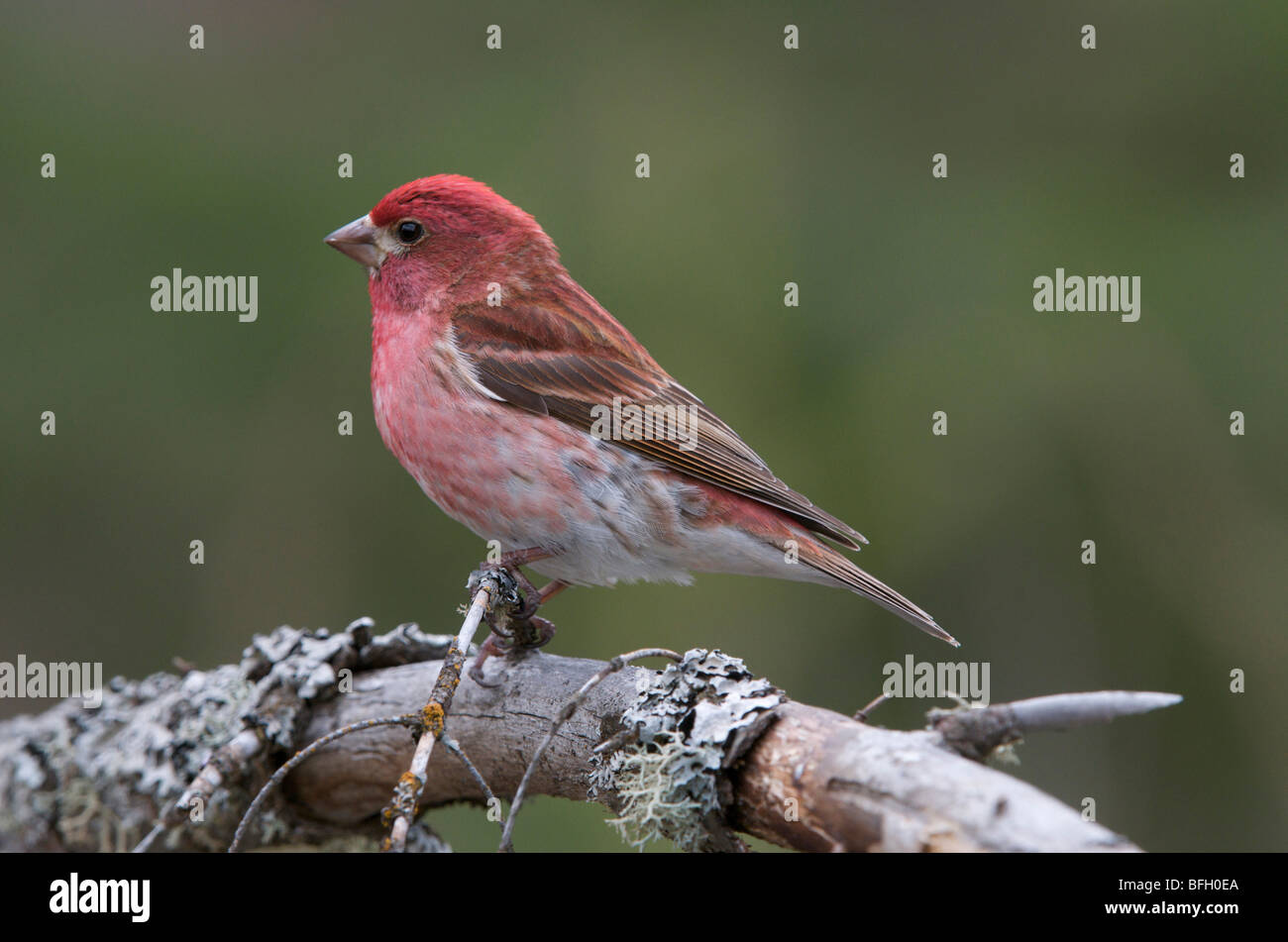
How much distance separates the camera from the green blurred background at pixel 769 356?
5656 mm

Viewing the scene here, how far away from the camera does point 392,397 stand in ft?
16.2

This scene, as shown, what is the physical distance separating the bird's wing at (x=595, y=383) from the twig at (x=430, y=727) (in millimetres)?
1412

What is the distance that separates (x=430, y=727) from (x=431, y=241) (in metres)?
2.90

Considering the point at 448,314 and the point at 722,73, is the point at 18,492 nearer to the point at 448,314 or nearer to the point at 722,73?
the point at 448,314

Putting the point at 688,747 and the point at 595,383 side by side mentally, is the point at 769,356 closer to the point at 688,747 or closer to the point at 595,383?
the point at 595,383

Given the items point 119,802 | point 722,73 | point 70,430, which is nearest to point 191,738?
point 119,802

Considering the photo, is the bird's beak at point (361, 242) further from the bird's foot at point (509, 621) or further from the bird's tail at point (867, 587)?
the bird's tail at point (867, 587)

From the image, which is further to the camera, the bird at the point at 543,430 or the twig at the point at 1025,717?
the bird at the point at 543,430

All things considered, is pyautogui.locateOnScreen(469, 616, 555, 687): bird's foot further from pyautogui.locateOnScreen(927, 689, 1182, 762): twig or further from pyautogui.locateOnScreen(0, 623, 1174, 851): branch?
pyautogui.locateOnScreen(927, 689, 1182, 762): twig

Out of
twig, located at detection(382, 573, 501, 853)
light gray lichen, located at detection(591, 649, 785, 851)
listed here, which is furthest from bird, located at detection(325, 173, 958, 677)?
light gray lichen, located at detection(591, 649, 785, 851)

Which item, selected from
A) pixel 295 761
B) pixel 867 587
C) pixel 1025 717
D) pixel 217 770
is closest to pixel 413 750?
pixel 217 770

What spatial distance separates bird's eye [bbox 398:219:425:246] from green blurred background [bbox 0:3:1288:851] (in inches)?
39.5

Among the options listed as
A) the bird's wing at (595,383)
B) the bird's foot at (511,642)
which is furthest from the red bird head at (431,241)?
the bird's foot at (511,642)

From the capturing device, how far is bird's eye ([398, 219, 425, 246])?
529 centimetres
